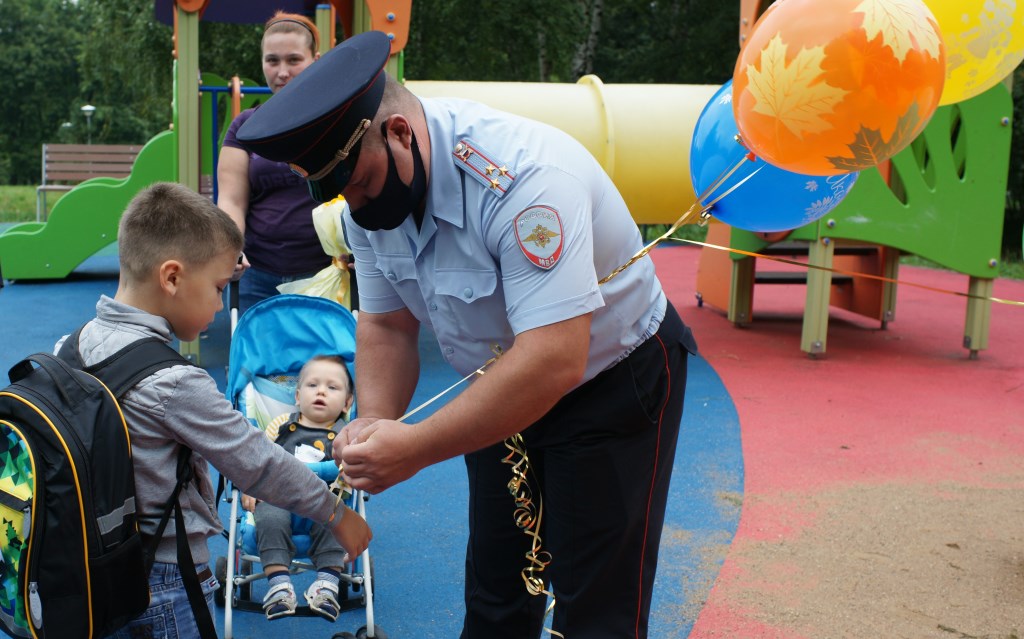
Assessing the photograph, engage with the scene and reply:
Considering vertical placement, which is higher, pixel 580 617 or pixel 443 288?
pixel 443 288

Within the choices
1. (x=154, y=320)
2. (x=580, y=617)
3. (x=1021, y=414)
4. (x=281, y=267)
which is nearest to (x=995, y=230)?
(x=1021, y=414)

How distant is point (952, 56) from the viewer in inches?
113

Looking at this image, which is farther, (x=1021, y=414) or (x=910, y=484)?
(x=1021, y=414)

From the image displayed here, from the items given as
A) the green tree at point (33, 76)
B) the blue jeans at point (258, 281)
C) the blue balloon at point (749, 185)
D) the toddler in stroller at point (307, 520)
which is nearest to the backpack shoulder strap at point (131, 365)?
the toddler in stroller at point (307, 520)

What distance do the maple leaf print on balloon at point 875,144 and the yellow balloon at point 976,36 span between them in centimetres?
60

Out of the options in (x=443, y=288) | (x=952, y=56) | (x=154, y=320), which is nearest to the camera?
(x=443, y=288)

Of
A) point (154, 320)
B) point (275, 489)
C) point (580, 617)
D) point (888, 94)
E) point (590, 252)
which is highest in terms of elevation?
point (888, 94)

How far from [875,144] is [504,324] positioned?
1.05 meters

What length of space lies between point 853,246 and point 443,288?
25.6ft

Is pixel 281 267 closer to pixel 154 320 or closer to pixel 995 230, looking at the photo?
pixel 154 320

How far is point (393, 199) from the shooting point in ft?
6.15

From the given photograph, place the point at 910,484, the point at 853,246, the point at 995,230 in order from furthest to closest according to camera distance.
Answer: the point at 853,246, the point at 995,230, the point at 910,484

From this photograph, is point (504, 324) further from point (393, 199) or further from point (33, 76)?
point (33, 76)

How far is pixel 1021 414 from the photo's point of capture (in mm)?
6469
